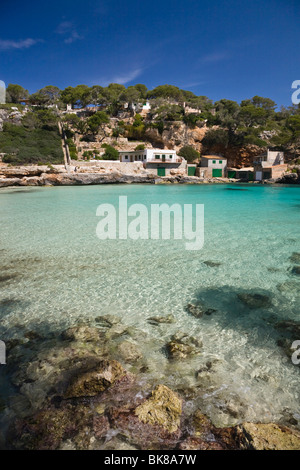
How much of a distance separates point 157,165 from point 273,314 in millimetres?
44458

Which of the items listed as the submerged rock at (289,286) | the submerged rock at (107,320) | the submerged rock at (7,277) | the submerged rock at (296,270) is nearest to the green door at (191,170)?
the submerged rock at (296,270)

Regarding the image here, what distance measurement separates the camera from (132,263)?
6.30 m

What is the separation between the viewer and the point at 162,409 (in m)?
2.32

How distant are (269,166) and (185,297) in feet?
155

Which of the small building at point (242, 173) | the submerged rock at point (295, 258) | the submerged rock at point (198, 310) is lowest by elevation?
the submerged rock at point (198, 310)

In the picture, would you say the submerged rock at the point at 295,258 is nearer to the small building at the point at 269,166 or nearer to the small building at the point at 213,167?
the small building at the point at 269,166

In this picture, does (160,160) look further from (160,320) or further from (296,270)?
(160,320)

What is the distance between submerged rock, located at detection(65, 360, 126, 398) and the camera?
8.30 feet

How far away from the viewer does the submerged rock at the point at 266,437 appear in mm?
2004

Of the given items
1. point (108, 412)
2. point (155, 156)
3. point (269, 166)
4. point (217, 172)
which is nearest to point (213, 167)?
point (217, 172)

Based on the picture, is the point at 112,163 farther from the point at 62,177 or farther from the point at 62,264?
the point at 62,264

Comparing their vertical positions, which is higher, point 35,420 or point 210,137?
point 210,137

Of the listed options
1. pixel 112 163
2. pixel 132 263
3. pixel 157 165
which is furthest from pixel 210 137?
pixel 132 263

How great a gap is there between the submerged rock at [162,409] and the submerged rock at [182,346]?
64cm
